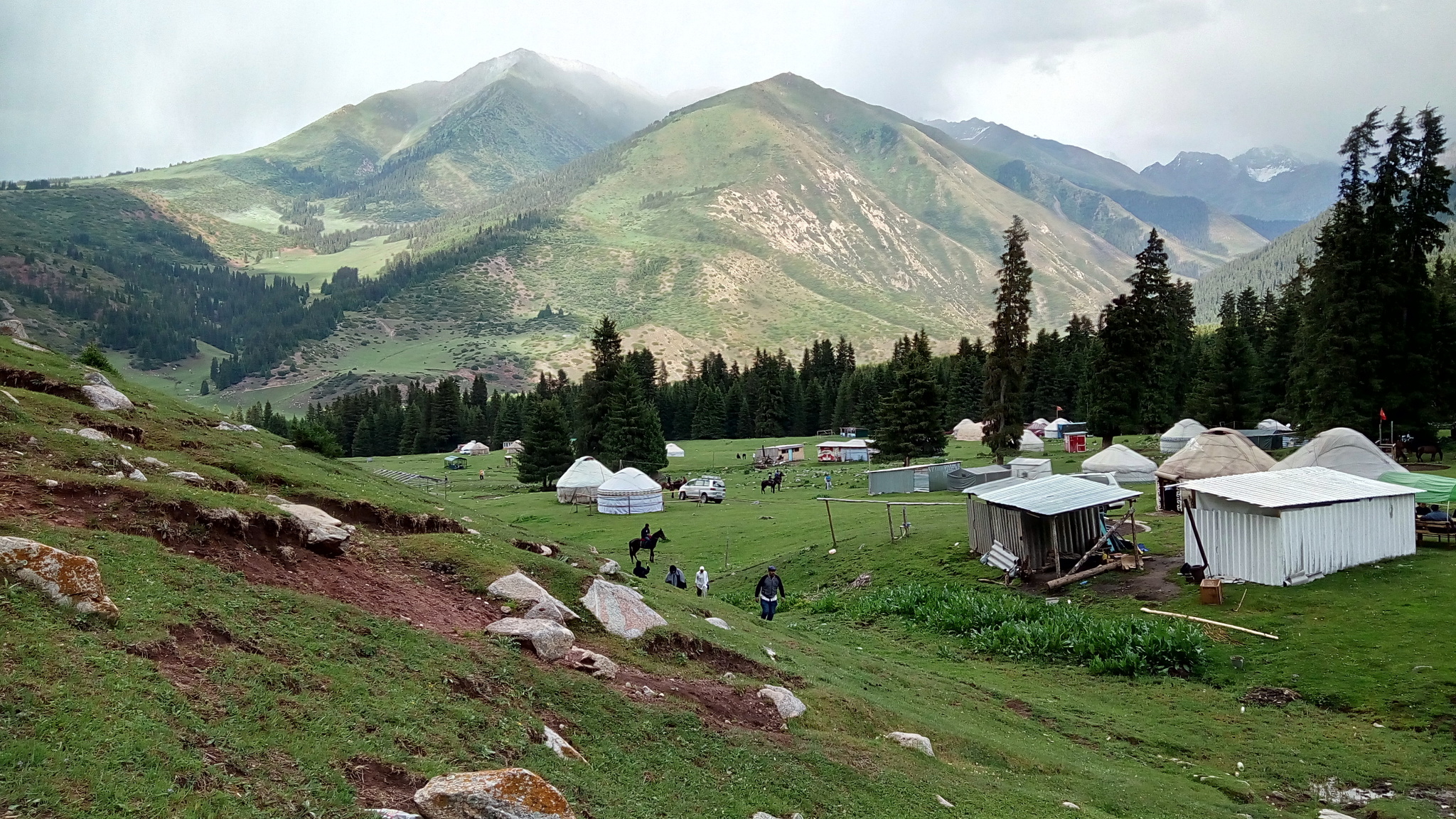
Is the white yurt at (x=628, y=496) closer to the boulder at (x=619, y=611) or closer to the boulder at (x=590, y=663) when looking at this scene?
the boulder at (x=619, y=611)

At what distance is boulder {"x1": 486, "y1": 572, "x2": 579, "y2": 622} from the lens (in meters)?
13.8

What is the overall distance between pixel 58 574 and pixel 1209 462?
43.2 metres

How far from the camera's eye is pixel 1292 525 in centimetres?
2619

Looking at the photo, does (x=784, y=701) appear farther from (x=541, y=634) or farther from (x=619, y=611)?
(x=541, y=634)

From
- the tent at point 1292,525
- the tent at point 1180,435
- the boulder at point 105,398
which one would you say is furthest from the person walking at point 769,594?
the tent at point 1180,435

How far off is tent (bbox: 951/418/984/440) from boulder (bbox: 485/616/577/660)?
92600 mm

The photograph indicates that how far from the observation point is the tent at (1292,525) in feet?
86.0

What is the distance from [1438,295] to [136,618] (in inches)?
2842

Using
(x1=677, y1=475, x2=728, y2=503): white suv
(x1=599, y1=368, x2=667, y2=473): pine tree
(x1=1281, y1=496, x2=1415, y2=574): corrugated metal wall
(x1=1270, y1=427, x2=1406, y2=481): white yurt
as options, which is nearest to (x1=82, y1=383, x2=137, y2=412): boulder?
(x1=1281, y1=496, x2=1415, y2=574): corrugated metal wall

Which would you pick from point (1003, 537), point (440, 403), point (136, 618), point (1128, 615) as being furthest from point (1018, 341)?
point (440, 403)

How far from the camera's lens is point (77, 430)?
15852 millimetres

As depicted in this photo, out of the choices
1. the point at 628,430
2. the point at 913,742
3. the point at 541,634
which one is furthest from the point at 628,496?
the point at 541,634

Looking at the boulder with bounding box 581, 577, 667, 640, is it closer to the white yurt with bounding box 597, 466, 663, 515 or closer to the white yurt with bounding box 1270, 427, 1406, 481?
the white yurt with bounding box 1270, 427, 1406, 481

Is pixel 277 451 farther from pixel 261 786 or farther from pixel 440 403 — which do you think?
pixel 440 403
